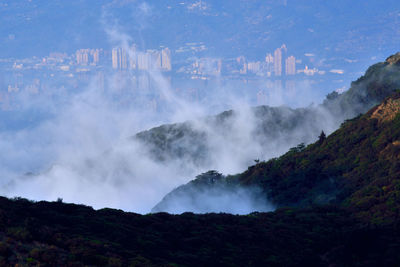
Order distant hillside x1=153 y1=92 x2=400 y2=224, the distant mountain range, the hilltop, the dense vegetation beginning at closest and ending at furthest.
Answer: the dense vegetation
the hilltop
distant hillside x1=153 y1=92 x2=400 y2=224
the distant mountain range

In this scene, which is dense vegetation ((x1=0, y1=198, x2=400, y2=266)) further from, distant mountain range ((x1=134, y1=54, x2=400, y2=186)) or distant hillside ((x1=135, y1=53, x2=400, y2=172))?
distant mountain range ((x1=134, y1=54, x2=400, y2=186))

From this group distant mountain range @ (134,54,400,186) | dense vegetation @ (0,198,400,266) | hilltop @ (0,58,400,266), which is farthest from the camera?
distant mountain range @ (134,54,400,186)

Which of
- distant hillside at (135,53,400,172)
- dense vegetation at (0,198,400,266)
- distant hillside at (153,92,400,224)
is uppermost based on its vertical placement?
distant hillside at (135,53,400,172)

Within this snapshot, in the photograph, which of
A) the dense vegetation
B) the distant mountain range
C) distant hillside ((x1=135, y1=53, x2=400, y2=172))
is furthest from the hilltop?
the distant mountain range

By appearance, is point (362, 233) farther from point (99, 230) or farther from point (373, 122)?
point (373, 122)

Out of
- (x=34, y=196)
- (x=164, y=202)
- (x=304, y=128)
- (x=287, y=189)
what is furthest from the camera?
(x=34, y=196)

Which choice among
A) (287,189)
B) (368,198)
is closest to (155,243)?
(368,198)

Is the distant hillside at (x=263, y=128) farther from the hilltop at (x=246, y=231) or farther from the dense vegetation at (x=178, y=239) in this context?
the dense vegetation at (x=178, y=239)
